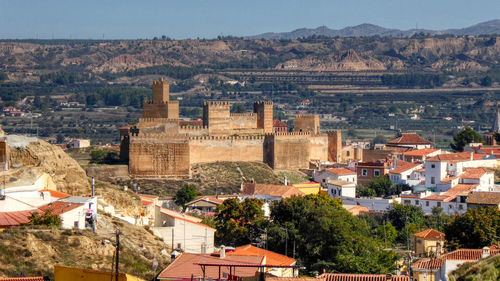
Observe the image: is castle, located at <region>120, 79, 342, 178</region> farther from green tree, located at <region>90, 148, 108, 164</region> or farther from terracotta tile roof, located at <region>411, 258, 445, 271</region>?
terracotta tile roof, located at <region>411, 258, 445, 271</region>

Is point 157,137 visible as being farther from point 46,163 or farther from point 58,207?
point 58,207

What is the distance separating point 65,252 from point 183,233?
659 centimetres

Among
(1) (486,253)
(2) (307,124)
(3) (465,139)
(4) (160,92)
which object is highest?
(4) (160,92)

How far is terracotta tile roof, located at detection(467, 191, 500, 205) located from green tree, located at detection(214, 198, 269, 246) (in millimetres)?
8853

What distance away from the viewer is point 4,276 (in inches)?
844

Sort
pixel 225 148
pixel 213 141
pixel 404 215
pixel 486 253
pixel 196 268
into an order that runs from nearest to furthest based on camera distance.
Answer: pixel 196 268, pixel 486 253, pixel 404 215, pixel 213 141, pixel 225 148

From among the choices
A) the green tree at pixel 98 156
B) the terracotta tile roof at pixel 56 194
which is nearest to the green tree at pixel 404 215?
the terracotta tile roof at pixel 56 194

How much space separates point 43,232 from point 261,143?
36.5 meters

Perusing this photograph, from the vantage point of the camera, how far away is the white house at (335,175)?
186 feet

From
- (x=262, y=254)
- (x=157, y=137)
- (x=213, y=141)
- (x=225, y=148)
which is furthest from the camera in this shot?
(x=225, y=148)

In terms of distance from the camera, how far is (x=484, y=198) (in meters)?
42.4

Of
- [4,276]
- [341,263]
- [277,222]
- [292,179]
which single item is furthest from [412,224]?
[4,276]

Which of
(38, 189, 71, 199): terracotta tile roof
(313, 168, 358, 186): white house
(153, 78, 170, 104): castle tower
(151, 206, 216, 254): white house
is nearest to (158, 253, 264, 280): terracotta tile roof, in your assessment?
(151, 206, 216, 254): white house

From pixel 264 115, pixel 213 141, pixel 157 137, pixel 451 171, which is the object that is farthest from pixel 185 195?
pixel 264 115
